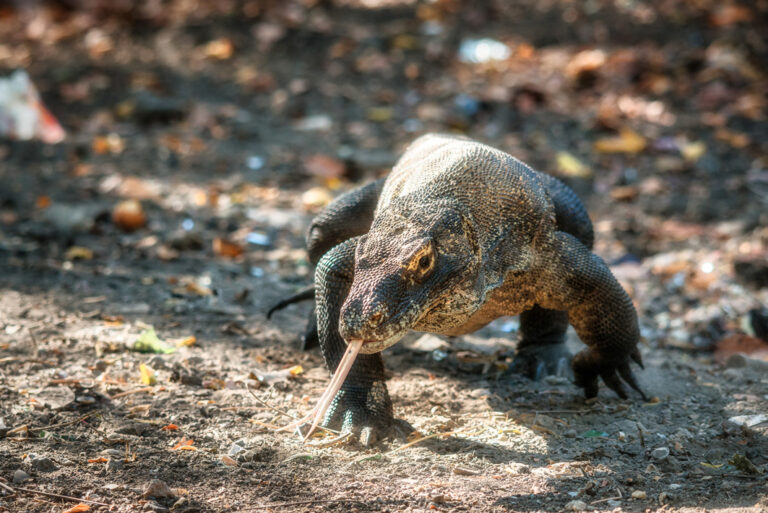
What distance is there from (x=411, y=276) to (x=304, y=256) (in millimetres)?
3079

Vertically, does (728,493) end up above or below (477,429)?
above

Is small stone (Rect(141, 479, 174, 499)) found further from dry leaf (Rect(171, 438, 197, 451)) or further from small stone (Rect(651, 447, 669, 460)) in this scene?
small stone (Rect(651, 447, 669, 460))

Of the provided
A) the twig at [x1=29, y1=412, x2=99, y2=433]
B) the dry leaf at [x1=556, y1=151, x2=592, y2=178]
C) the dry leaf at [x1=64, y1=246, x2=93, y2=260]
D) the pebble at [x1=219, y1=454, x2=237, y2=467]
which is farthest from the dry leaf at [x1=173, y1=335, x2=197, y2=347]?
the dry leaf at [x1=556, y1=151, x2=592, y2=178]

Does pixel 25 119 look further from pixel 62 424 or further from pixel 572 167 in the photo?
pixel 62 424

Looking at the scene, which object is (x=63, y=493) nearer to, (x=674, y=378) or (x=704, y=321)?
(x=674, y=378)

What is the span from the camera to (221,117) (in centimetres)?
852

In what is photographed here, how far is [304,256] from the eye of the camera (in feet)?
18.7

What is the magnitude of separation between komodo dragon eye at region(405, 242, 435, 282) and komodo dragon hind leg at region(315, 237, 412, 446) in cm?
55

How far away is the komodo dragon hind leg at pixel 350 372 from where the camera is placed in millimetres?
3186

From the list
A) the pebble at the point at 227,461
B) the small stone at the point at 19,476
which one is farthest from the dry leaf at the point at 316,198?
the small stone at the point at 19,476

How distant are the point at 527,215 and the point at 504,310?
42 cm

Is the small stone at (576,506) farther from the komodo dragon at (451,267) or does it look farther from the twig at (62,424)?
the twig at (62,424)

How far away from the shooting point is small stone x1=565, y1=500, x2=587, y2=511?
8.68ft

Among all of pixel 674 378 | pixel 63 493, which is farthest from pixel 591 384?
pixel 63 493
